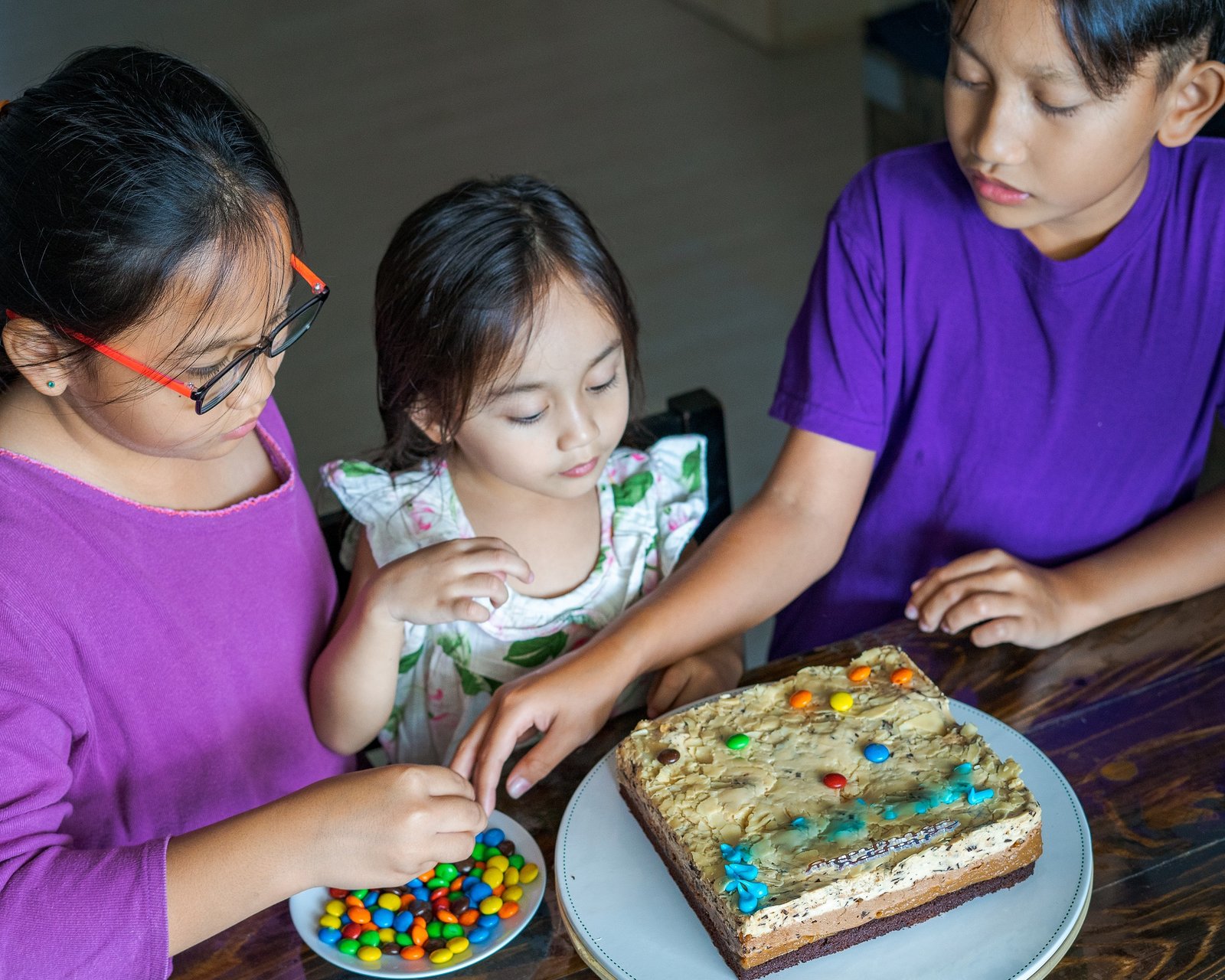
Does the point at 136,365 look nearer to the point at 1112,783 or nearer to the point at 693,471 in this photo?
the point at 693,471

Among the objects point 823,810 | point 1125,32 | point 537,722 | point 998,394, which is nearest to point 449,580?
point 537,722

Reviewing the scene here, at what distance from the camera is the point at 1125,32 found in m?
1.15

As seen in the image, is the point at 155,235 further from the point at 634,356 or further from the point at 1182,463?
the point at 1182,463

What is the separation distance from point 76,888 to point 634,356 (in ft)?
2.56

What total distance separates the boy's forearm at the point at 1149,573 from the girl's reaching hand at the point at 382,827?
0.63 meters

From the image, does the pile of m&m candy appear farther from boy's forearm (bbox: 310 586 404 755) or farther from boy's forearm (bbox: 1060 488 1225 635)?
boy's forearm (bbox: 1060 488 1225 635)

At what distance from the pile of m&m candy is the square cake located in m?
0.12

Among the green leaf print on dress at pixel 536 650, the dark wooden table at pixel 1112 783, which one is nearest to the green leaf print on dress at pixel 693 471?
the green leaf print on dress at pixel 536 650

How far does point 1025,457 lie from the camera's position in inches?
57.6

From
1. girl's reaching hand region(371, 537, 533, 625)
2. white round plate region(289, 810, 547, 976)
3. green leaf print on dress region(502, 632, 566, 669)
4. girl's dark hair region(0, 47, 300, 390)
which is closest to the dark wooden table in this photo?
white round plate region(289, 810, 547, 976)

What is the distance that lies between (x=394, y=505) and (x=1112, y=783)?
80cm

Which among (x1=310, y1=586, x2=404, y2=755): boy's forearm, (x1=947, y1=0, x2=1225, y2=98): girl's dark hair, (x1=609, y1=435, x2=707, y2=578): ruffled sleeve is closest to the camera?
(x1=947, y1=0, x2=1225, y2=98): girl's dark hair

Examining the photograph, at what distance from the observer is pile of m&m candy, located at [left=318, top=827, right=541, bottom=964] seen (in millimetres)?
996

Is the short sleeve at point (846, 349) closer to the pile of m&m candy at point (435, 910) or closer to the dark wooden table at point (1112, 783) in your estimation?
the dark wooden table at point (1112, 783)
